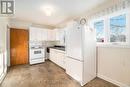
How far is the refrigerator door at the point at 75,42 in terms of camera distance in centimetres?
264

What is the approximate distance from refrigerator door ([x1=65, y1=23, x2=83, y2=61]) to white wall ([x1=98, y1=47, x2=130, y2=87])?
37.0 inches

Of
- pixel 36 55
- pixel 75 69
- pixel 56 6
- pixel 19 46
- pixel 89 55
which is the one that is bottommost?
pixel 75 69

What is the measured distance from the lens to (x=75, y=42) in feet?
9.27

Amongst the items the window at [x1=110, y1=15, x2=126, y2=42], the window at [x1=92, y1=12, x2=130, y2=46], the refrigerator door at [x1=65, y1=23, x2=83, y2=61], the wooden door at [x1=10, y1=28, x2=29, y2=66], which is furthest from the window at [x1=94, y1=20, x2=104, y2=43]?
the wooden door at [x1=10, y1=28, x2=29, y2=66]

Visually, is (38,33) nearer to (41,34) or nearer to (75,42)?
(41,34)

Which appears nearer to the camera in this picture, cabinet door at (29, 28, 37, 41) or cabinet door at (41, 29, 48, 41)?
cabinet door at (29, 28, 37, 41)

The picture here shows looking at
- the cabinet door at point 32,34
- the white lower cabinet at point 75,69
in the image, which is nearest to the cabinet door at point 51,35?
the cabinet door at point 32,34

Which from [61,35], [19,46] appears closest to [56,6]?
[61,35]

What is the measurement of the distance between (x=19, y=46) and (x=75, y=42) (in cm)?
353

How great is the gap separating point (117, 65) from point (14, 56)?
15.7ft

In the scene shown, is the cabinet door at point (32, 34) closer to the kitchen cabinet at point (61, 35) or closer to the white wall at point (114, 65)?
the kitchen cabinet at point (61, 35)

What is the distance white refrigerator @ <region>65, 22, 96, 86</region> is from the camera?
2561mm

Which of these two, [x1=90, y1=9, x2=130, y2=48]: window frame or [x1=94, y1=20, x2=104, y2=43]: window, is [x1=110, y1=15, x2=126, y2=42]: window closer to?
[x1=90, y1=9, x2=130, y2=48]: window frame

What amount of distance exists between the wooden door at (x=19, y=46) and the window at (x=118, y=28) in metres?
4.36
